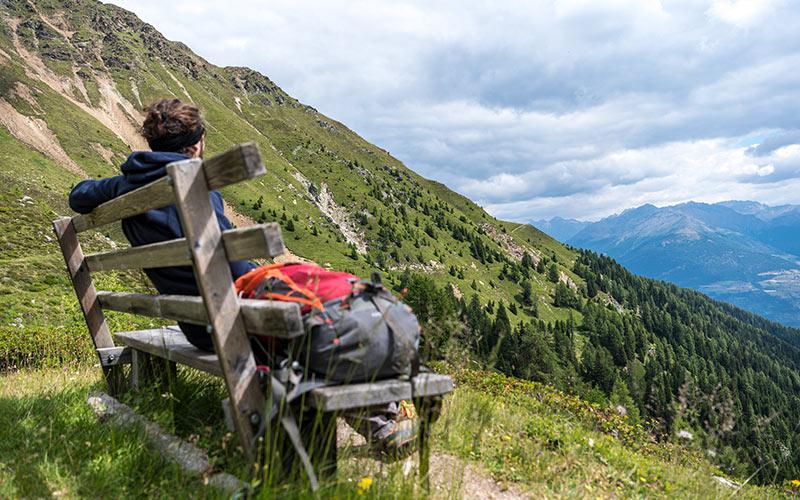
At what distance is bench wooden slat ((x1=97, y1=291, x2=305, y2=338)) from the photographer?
2.76m

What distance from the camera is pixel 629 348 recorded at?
150m

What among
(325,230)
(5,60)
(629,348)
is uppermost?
(5,60)

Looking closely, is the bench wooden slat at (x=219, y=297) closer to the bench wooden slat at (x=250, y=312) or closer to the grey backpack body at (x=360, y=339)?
the bench wooden slat at (x=250, y=312)

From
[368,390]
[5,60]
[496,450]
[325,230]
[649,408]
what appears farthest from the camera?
[325,230]

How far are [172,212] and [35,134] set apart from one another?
86.0 metres

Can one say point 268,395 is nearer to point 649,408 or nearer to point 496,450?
point 496,450

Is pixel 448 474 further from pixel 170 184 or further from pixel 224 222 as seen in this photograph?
pixel 170 184

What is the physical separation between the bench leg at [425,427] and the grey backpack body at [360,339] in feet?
1.07

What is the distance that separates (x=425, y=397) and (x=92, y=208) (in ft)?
12.4

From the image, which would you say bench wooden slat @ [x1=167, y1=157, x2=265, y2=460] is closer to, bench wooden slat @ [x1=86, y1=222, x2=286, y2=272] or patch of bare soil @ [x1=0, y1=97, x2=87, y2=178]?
bench wooden slat @ [x1=86, y1=222, x2=286, y2=272]

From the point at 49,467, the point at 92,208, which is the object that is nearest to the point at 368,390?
the point at 49,467

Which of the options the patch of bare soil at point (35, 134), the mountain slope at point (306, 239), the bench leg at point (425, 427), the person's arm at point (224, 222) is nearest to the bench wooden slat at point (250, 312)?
the person's arm at point (224, 222)

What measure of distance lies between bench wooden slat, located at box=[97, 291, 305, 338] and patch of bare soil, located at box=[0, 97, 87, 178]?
7450 centimetres

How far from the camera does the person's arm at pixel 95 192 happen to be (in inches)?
170
